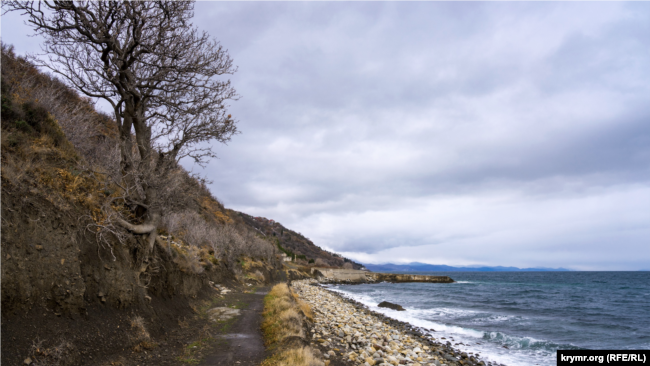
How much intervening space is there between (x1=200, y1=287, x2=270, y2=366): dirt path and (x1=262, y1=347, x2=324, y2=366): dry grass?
0.42 metres

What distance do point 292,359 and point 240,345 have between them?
2.63 m

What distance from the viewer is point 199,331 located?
34.5ft

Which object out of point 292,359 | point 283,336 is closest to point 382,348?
point 283,336

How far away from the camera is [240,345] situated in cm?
982

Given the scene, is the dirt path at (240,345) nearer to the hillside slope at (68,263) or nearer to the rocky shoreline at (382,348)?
the hillside slope at (68,263)

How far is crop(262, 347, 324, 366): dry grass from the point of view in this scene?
7.88 m

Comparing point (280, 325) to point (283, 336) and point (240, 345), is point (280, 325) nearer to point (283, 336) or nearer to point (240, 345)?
point (283, 336)

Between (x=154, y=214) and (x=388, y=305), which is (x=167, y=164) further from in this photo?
(x=388, y=305)

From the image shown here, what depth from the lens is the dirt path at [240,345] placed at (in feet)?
27.4

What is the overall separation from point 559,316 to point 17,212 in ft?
124

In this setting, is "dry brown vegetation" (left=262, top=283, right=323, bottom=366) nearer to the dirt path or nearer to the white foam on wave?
the dirt path

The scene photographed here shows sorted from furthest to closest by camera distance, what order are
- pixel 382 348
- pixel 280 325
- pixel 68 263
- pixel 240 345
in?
pixel 382 348 < pixel 280 325 < pixel 240 345 < pixel 68 263

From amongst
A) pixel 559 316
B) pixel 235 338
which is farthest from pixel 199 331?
pixel 559 316

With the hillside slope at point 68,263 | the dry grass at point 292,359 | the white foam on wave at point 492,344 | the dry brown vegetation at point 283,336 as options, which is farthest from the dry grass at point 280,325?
the white foam on wave at point 492,344
